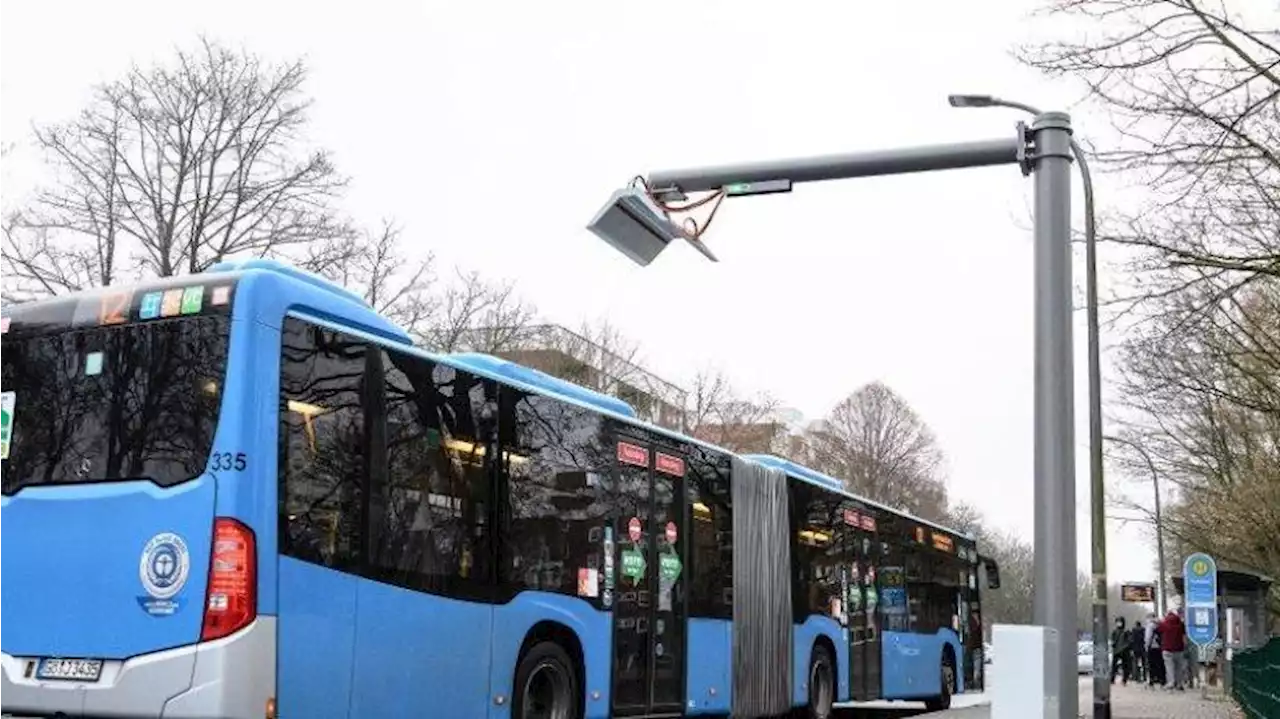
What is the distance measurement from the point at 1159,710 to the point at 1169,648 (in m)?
9.12

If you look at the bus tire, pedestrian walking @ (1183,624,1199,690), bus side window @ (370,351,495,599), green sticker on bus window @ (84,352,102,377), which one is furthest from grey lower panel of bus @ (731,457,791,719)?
pedestrian walking @ (1183,624,1199,690)

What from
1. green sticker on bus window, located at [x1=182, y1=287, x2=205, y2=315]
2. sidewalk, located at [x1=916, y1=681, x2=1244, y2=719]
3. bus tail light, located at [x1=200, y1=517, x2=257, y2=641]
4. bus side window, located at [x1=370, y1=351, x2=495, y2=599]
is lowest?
sidewalk, located at [x1=916, y1=681, x2=1244, y2=719]

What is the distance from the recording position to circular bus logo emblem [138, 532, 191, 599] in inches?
297

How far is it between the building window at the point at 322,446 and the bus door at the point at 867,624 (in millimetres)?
10802

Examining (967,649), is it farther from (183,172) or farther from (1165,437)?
(183,172)

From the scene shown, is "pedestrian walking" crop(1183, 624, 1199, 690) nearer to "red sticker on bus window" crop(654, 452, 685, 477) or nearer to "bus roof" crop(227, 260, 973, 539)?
"bus roof" crop(227, 260, 973, 539)

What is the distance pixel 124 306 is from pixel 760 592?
8.67 m

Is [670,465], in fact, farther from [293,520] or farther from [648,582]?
[293,520]

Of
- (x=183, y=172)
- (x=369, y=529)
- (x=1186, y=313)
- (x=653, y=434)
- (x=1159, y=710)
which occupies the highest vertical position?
(x=183, y=172)

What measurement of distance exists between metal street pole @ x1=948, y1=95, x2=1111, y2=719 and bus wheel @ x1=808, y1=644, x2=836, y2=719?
11.3ft

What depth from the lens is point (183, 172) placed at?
1046 inches

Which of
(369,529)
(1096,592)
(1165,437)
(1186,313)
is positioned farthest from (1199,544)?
(369,529)

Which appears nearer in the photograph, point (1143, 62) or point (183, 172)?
point (1143, 62)

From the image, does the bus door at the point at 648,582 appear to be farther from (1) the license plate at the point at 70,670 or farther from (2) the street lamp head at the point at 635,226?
(1) the license plate at the point at 70,670
